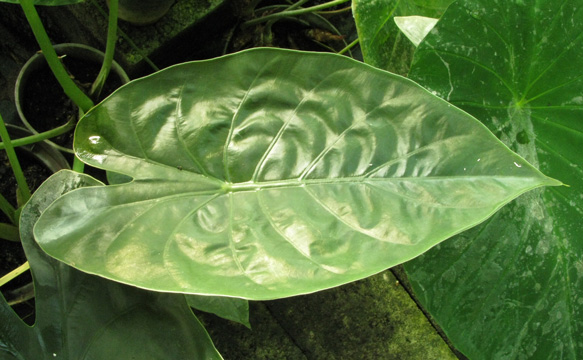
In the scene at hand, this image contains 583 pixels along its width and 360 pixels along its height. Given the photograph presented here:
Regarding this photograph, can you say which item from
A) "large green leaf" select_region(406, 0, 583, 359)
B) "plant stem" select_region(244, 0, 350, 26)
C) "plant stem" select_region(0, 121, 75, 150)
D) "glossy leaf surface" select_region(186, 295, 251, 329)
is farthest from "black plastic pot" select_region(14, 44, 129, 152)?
"large green leaf" select_region(406, 0, 583, 359)

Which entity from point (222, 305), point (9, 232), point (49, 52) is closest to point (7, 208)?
point (9, 232)

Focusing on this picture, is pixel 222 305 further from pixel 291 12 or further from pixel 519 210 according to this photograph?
pixel 291 12

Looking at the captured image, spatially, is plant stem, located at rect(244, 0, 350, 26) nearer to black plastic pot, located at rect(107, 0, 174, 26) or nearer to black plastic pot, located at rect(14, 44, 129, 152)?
black plastic pot, located at rect(107, 0, 174, 26)

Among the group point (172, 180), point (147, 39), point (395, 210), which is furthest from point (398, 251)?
point (147, 39)

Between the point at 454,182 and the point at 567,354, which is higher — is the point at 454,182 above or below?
above

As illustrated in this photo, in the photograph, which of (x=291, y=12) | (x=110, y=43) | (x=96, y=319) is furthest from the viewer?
(x=291, y=12)

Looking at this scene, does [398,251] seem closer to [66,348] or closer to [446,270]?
[446,270]

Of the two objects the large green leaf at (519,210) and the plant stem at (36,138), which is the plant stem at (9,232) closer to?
the plant stem at (36,138)
